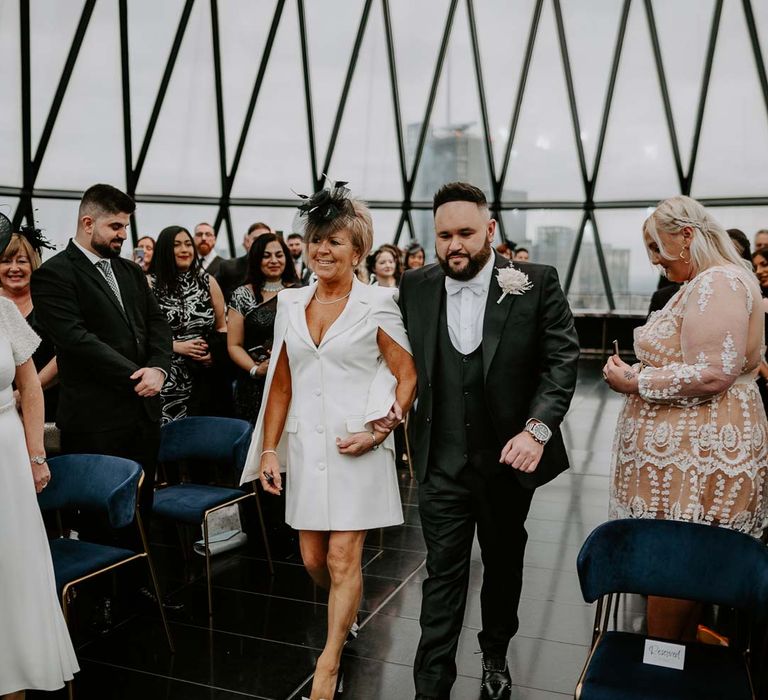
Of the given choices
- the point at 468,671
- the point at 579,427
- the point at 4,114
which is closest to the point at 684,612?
the point at 468,671

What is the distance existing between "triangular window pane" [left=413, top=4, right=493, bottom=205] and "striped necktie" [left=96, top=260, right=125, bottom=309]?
10.5 m

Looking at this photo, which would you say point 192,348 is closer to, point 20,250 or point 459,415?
point 20,250

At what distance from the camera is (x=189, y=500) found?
3820 mm

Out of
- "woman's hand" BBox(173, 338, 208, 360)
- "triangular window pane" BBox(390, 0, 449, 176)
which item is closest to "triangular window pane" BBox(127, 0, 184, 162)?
"triangular window pane" BBox(390, 0, 449, 176)

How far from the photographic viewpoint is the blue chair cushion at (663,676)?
202cm

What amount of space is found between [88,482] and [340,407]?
1.27 m

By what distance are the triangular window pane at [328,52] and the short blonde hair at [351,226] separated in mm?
11247

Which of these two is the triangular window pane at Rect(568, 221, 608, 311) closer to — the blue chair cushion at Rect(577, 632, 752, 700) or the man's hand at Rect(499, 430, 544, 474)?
the man's hand at Rect(499, 430, 544, 474)

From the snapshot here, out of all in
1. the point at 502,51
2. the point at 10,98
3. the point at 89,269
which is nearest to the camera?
the point at 89,269

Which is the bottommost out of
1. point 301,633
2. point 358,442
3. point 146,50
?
point 301,633

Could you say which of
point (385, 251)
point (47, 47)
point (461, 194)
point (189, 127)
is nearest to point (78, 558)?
point (461, 194)

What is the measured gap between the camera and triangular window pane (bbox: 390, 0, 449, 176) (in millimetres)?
13234

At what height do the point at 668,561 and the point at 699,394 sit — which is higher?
the point at 699,394

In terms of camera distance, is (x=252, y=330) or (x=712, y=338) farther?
(x=252, y=330)
